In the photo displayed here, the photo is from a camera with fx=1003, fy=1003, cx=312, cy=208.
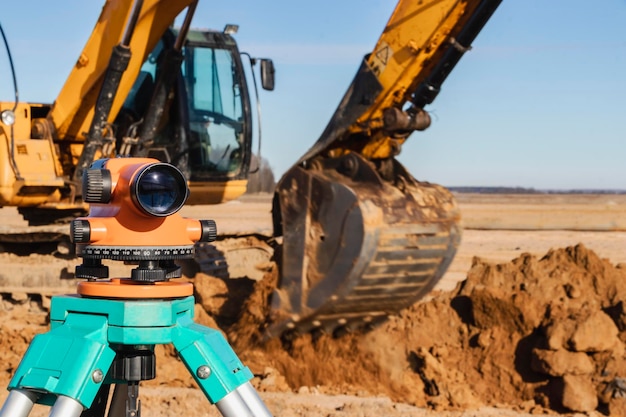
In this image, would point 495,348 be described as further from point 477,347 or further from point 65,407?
point 65,407

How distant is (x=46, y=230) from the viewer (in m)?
9.33

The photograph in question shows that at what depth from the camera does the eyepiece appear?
2.39 m

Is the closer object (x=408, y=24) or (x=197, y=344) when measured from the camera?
(x=197, y=344)

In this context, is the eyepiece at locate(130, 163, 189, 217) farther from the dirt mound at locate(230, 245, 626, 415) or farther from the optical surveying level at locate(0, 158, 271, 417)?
the dirt mound at locate(230, 245, 626, 415)

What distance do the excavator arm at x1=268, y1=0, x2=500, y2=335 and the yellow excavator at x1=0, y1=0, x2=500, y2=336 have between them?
1 centimetres

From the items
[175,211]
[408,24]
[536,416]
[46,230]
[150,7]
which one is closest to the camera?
[175,211]

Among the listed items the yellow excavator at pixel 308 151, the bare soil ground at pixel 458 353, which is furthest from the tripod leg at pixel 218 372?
the yellow excavator at pixel 308 151

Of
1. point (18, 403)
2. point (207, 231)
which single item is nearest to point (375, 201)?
point (207, 231)

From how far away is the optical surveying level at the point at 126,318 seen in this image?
2.39 metres

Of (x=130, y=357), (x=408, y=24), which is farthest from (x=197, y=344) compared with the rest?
(x=408, y=24)

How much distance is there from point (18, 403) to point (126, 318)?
1.07 feet

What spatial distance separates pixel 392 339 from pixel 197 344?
523cm

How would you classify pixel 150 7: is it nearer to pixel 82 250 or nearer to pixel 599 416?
pixel 599 416

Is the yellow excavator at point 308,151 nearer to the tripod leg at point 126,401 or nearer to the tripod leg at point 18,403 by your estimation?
the tripod leg at point 126,401
